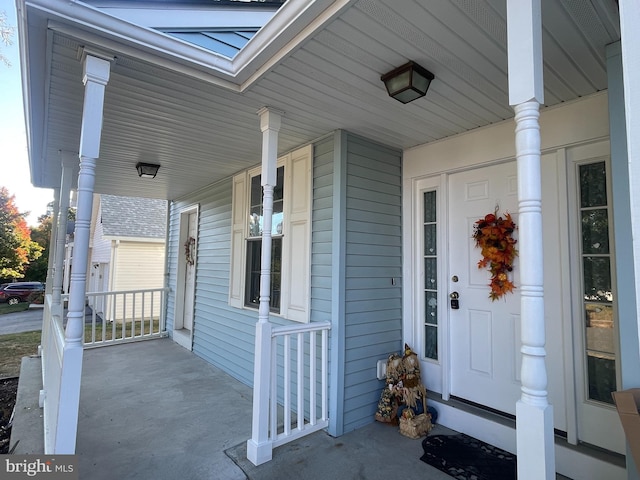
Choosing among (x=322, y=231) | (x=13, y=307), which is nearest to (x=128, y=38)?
(x=322, y=231)

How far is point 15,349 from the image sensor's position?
6.52 m

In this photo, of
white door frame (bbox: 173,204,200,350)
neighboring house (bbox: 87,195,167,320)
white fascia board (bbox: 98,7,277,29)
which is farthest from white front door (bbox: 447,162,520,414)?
neighboring house (bbox: 87,195,167,320)

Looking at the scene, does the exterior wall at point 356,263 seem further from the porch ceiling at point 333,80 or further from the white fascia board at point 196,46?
the white fascia board at point 196,46

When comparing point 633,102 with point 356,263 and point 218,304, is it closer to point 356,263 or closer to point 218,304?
point 356,263

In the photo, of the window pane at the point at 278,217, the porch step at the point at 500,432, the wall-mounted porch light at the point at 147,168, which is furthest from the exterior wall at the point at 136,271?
the porch step at the point at 500,432

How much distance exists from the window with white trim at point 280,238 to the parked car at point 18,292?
1536 centimetres

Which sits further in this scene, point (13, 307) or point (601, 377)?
point (13, 307)

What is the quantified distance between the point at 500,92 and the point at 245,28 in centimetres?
189

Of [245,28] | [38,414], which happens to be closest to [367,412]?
[38,414]

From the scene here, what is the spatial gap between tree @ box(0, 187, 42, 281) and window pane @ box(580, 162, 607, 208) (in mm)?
19850

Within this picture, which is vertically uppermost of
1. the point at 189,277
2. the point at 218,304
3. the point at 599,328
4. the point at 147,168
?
the point at 147,168

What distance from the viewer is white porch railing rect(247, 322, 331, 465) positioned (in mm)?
2482

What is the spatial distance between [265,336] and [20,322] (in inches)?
447

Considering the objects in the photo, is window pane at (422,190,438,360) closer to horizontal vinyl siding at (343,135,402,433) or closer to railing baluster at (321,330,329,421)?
horizontal vinyl siding at (343,135,402,433)
